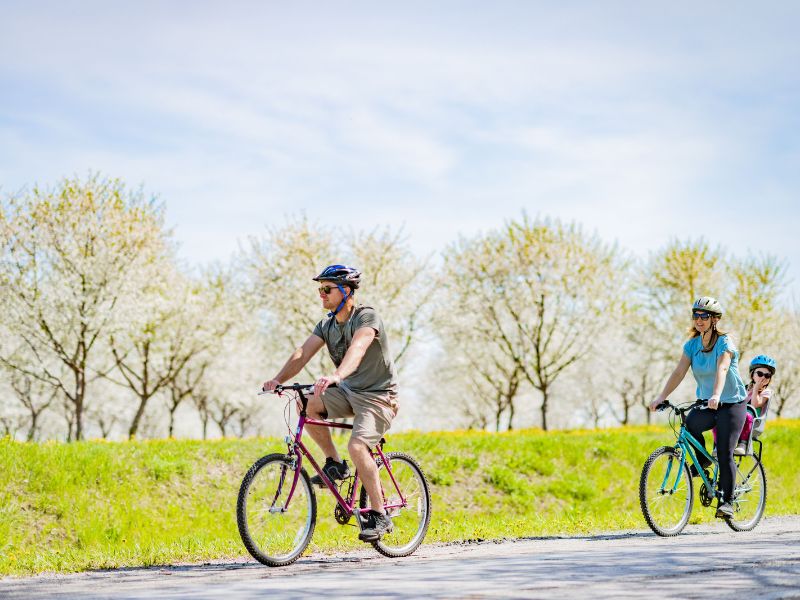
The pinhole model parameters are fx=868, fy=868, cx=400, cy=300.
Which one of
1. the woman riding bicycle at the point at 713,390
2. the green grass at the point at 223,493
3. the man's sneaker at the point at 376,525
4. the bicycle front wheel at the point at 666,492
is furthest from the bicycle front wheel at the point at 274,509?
the woman riding bicycle at the point at 713,390

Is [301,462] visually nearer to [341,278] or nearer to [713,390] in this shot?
[341,278]

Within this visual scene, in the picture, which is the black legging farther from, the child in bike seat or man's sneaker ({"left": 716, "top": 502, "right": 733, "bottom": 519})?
the child in bike seat

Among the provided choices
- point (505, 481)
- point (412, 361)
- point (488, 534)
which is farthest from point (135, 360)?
point (488, 534)

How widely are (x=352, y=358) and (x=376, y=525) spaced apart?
56.1 inches

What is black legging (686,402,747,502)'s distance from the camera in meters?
8.66

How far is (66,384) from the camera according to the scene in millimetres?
35344

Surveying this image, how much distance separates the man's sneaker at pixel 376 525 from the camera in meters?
6.80

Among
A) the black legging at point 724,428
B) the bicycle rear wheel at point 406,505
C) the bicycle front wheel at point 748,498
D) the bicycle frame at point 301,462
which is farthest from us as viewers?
the bicycle front wheel at point 748,498

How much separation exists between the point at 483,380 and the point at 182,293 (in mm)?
20989

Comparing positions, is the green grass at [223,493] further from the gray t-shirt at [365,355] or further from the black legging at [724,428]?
the gray t-shirt at [365,355]

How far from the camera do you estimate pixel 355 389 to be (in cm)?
693

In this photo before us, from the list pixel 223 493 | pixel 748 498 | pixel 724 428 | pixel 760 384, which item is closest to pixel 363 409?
pixel 724 428

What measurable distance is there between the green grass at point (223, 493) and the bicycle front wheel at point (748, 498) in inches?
37.0

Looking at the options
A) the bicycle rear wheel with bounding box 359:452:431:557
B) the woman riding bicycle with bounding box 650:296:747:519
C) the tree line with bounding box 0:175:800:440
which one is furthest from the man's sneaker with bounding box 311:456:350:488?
the tree line with bounding box 0:175:800:440
